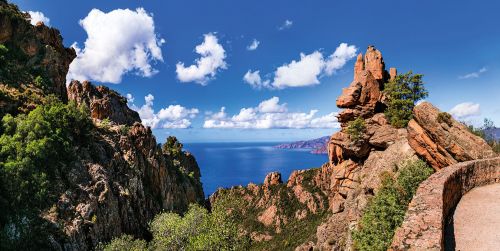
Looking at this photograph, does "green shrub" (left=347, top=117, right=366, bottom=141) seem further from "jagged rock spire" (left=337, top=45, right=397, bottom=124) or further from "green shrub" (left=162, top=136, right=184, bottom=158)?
"green shrub" (left=162, top=136, right=184, bottom=158)

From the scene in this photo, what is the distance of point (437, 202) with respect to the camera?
1681 centimetres

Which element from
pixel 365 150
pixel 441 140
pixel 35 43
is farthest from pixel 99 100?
pixel 441 140

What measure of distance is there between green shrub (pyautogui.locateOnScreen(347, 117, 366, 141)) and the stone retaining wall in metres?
28.9

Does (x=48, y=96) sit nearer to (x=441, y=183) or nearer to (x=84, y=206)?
(x=84, y=206)

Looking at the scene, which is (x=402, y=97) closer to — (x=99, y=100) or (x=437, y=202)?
(x=437, y=202)

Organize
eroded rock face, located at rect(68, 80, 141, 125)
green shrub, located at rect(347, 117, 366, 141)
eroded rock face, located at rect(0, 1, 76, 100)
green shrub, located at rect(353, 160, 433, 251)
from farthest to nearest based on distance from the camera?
eroded rock face, located at rect(68, 80, 141, 125)
eroded rock face, located at rect(0, 1, 76, 100)
green shrub, located at rect(347, 117, 366, 141)
green shrub, located at rect(353, 160, 433, 251)

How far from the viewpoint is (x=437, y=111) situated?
37656mm

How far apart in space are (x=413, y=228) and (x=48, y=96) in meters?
79.0

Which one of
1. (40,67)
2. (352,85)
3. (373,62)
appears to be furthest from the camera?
(40,67)

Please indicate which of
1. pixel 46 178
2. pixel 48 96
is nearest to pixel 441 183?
pixel 46 178

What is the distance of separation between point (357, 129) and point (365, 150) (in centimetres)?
427

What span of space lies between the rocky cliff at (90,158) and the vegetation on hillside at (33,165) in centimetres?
133

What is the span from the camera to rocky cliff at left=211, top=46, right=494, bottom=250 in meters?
35.4

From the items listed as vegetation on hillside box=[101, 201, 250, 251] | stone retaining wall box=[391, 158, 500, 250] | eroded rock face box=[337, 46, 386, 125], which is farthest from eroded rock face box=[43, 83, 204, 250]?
stone retaining wall box=[391, 158, 500, 250]
